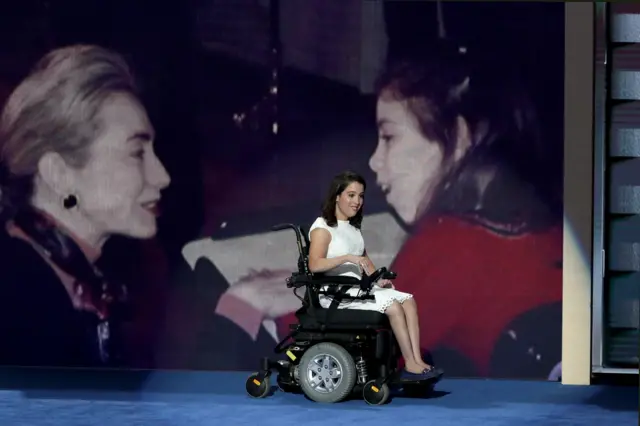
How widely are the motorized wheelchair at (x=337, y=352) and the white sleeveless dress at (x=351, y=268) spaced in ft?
0.13

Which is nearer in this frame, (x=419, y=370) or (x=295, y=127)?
(x=419, y=370)

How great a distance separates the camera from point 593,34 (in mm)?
9500

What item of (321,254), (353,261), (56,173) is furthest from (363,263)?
(56,173)

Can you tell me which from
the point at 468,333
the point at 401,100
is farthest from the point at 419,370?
the point at 401,100

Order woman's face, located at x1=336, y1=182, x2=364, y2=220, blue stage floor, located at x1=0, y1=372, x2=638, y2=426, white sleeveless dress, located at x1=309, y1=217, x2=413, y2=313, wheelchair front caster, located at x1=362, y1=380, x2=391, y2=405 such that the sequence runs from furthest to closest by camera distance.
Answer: woman's face, located at x1=336, y1=182, x2=364, y2=220, white sleeveless dress, located at x1=309, y1=217, x2=413, y2=313, wheelchair front caster, located at x1=362, y1=380, x2=391, y2=405, blue stage floor, located at x1=0, y1=372, x2=638, y2=426

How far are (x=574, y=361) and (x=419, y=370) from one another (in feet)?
4.86

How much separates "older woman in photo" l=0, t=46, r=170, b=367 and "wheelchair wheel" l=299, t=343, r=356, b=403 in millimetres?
1893

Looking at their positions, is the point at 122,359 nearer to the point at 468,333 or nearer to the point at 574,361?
the point at 468,333

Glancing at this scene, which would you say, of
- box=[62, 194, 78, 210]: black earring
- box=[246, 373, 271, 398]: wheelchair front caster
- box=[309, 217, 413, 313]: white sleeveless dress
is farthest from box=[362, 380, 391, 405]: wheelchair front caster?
box=[62, 194, 78, 210]: black earring

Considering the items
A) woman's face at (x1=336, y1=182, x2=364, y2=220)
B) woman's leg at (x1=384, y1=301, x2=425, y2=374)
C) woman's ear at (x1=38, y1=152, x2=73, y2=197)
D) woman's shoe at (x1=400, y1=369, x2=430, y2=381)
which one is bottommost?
woman's shoe at (x1=400, y1=369, x2=430, y2=381)

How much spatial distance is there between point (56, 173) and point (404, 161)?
242cm

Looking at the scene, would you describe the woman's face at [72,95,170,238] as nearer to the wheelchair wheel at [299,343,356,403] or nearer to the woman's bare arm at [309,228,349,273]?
the woman's bare arm at [309,228,349,273]

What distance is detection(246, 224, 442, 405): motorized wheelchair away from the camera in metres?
8.52

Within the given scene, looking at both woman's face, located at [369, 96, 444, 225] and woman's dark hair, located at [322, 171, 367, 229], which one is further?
woman's face, located at [369, 96, 444, 225]
